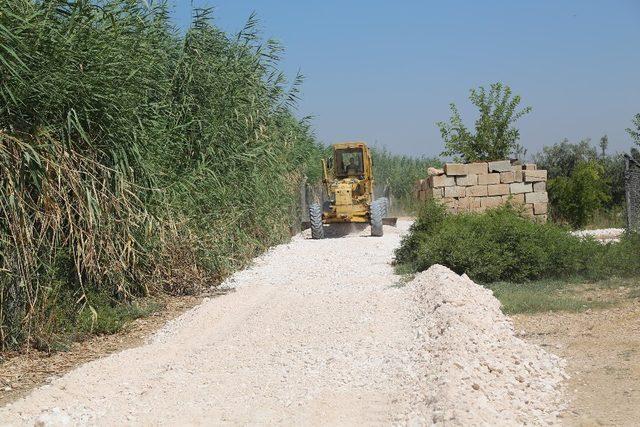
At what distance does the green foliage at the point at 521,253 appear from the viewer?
11.7 metres

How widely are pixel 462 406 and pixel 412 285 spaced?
6.14 meters

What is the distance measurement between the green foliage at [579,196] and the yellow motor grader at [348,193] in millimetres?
Result: 5184

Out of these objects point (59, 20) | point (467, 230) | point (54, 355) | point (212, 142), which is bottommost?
point (54, 355)

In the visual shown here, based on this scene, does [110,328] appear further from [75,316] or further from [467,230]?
[467,230]

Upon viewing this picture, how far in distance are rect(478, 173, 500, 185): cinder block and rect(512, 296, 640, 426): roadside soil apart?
10861mm

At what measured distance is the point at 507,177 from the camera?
21.1m

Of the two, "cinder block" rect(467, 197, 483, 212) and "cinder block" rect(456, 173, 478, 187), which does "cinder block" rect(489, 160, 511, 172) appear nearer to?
"cinder block" rect(456, 173, 478, 187)

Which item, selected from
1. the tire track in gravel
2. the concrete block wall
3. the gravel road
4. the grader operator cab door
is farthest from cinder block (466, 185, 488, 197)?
the gravel road

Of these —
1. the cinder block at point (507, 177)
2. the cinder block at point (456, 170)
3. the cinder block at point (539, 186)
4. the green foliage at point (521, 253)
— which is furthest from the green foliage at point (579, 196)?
the green foliage at point (521, 253)

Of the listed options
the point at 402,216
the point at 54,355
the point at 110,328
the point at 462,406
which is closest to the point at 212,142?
the point at 110,328

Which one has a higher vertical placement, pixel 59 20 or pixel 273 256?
pixel 59 20

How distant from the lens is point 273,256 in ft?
56.6

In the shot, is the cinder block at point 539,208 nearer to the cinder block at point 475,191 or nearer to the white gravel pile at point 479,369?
the cinder block at point 475,191

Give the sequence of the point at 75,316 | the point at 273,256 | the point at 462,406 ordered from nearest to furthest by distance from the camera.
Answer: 1. the point at 462,406
2. the point at 75,316
3. the point at 273,256
